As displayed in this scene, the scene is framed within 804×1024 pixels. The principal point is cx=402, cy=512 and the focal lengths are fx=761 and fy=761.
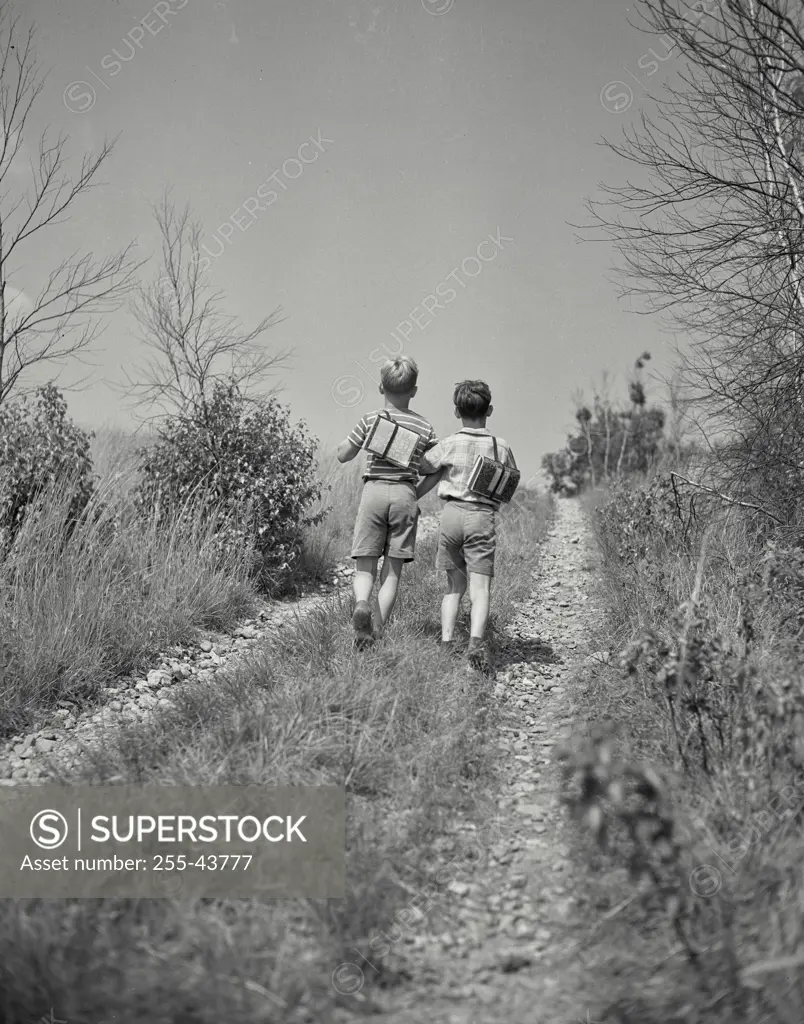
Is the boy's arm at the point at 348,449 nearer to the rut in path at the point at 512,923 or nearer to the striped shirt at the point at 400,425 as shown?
the striped shirt at the point at 400,425

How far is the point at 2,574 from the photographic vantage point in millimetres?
5250

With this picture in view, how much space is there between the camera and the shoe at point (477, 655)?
4.73 m

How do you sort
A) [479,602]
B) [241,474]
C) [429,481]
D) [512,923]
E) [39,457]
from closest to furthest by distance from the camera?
[512,923], [479,602], [429,481], [39,457], [241,474]

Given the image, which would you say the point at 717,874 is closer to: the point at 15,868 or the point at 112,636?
the point at 15,868

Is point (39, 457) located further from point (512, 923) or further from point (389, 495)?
point (512, 923)

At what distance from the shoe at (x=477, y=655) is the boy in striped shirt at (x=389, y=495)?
25.6 inches

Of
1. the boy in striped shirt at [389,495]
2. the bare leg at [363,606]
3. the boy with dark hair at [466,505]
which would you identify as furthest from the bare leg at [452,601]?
the bare leg at [363,606]

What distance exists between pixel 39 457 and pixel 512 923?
5880mm

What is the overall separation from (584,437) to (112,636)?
26201mm

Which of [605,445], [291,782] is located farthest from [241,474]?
[605,445]

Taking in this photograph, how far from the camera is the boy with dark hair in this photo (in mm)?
5004

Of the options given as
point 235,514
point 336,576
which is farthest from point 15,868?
point 336,576

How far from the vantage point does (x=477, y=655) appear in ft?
15.7

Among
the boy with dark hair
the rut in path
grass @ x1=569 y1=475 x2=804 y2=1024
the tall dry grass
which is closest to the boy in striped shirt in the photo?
the boy with dark hair
